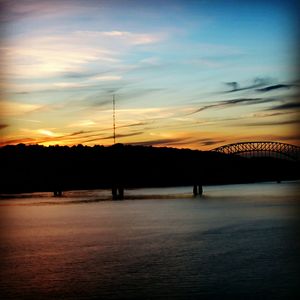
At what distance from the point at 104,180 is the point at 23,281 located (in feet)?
363

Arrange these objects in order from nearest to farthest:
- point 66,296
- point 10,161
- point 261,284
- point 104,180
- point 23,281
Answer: point 66,296
point 261,284
point 23,281
point 10,161
point 104,180

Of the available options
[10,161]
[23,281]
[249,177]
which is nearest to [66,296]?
[23,281]

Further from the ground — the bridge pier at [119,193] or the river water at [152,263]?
the bridge pier at [119,193]

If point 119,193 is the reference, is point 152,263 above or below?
below

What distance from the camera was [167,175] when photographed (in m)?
139

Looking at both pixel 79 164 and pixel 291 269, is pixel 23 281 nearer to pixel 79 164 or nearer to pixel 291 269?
pixel 291 269

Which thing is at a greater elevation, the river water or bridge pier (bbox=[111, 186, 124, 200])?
bridge pier (bbox=[111, 186, 124, 200])

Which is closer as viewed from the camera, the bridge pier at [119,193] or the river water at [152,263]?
the river water at [152,263]

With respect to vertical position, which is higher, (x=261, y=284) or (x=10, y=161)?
(x=10, y=161)

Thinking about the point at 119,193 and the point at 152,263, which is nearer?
the point at 152,263

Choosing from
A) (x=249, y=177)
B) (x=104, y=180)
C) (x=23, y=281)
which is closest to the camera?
(x=23, y=281)

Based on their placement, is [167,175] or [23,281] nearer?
[23,281]

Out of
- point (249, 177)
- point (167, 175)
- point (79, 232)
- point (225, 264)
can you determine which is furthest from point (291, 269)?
point (249, 177)

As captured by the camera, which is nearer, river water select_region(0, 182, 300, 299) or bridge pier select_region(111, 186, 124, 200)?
river water select_region(0, 182, 300, 299)
